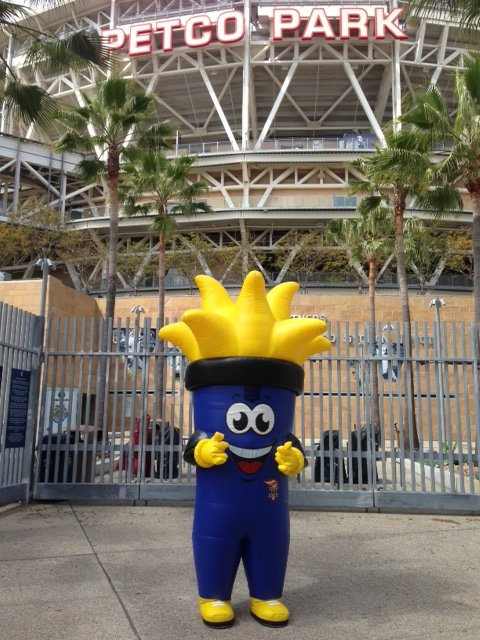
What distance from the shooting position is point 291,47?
4034cm

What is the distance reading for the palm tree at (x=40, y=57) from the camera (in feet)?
32.0

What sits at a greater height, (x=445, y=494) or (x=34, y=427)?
(x=34, y=427)

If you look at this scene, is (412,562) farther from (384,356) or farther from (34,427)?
(34,427)

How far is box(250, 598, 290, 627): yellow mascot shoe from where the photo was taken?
12.0 ft

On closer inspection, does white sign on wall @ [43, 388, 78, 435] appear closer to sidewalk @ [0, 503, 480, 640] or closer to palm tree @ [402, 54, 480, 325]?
sidewalk @ [0, 503, 480, 640]

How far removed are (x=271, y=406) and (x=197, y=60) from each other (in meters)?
42.4

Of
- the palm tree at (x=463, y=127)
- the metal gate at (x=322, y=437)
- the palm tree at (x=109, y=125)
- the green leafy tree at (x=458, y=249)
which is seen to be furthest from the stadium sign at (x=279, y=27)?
the metal gate at (x=322, y=437)

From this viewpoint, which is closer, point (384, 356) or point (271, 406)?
point (271, 406)

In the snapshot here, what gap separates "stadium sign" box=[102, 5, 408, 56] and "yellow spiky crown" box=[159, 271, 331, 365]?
128 ft

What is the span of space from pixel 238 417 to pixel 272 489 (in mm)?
557

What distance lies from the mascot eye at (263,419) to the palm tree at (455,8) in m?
7.33

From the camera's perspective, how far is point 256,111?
47.1 meters

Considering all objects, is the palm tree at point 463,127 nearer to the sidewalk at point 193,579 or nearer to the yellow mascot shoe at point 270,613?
the sidewalk at point 193,579

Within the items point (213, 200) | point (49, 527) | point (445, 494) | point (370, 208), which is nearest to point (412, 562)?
point (445, 494)
